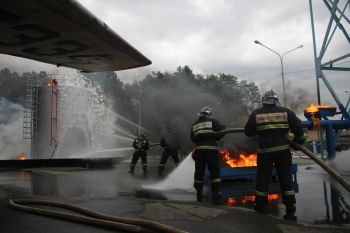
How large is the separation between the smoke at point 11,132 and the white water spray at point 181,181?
274 inches

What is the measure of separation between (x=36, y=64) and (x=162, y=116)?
19.2 ft

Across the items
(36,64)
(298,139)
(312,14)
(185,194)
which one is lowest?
(185,194)

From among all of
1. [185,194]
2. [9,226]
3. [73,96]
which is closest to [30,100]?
[73,96]

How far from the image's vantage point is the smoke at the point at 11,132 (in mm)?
14679

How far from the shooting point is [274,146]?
505cm

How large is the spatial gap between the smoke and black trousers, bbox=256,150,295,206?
10.8 meters

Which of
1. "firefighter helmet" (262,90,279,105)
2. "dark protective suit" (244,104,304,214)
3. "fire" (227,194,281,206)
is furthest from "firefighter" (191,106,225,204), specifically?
"firefighter helmet" (262,90,279,105)

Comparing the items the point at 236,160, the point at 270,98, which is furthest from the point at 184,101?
the point at 270,98

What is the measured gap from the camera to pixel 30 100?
12648 mm

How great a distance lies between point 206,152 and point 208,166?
0.26 m

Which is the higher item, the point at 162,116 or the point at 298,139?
the point at 162,116

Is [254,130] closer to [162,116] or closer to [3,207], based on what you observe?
[3,207]

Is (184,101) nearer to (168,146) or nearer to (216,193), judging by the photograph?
(168,146)

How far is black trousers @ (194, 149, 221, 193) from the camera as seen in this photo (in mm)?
6082
